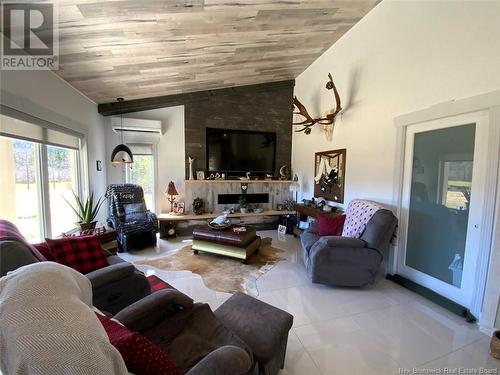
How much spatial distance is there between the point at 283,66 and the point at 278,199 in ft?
9.49

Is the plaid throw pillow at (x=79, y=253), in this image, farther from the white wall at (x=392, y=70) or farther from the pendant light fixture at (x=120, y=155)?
the white wall at (x=392, y=70)

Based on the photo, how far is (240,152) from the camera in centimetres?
511

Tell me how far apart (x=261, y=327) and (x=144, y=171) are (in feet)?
13.9

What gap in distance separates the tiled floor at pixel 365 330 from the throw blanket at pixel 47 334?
4.71 ft

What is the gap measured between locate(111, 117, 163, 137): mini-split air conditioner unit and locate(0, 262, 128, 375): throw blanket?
4.29 meters

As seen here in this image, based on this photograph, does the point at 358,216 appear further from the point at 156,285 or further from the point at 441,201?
the point at 156,285

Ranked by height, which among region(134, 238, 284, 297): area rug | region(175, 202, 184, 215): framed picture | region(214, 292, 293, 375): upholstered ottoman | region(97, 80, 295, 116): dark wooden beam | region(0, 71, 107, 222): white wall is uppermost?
region(97, 80, 295, 116): dark wooden beam

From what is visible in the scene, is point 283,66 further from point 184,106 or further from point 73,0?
point 73,0

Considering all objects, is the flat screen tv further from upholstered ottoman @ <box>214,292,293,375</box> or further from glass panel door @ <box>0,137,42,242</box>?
upholstered ottoman @ <box>214,292,293,375</box>

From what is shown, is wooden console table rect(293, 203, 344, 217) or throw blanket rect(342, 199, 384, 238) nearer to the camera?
throw blanket rect(342, 199, 384, 238)

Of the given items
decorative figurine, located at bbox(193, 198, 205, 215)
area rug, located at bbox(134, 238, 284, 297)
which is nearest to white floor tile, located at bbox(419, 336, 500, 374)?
area rug, located at bbox(134, 238, 284, 297)

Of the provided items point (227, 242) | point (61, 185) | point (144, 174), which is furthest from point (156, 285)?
point (144, 174)

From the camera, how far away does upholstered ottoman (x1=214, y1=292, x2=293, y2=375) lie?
1.27 m

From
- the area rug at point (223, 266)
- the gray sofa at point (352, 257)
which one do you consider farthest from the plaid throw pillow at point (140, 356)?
the gray sofa at point (352, 257)
